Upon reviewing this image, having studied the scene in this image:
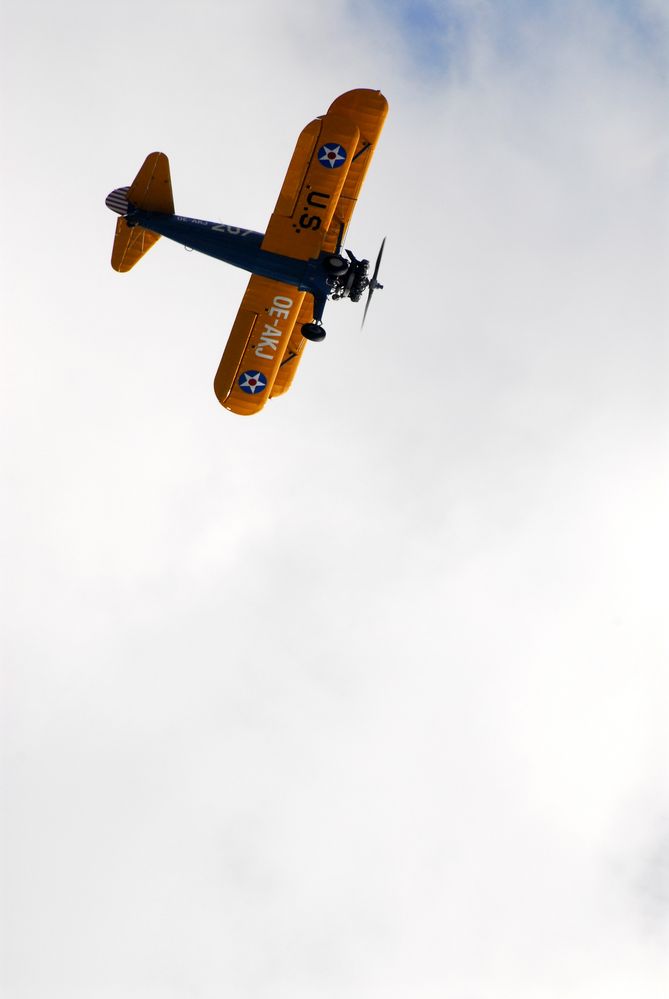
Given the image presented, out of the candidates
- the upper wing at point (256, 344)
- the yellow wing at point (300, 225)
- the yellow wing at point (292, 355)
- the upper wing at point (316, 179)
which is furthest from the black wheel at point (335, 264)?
the yellow wing at point (292, 355)

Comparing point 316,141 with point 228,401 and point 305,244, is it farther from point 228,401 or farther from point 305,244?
point 228,401

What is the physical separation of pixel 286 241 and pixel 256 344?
3940mm

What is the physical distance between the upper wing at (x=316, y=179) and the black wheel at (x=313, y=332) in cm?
293

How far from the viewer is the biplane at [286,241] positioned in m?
31.1

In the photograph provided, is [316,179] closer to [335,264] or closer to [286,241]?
[286,241]

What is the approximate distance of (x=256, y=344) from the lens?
33.6 metres

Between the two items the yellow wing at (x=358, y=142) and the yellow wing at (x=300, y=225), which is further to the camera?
the yellow wing at (x=358, y=142)

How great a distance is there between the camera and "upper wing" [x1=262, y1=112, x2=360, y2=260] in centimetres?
3089

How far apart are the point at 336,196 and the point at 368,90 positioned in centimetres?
418

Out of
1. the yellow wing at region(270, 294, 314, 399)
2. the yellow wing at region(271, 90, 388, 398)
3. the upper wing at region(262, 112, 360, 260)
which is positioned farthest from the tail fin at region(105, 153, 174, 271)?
the yellow wing at region(270, 294, 314, 399)

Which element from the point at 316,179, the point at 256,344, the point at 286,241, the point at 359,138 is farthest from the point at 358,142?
the point at 256,344

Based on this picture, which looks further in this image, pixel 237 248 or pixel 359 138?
pixel 237 248

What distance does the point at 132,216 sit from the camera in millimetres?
34531

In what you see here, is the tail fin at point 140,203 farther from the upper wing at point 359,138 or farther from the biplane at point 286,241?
the upper wing at point 359,138
